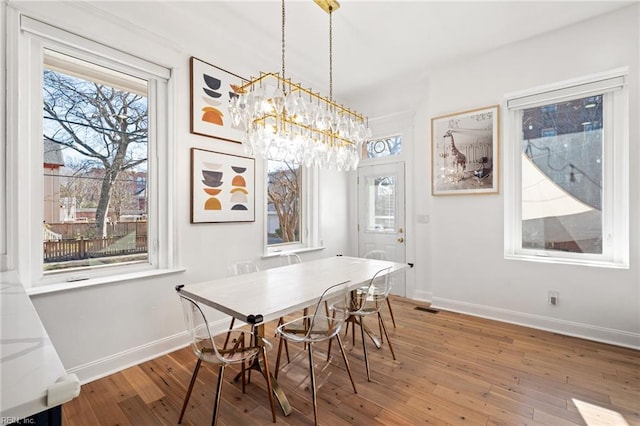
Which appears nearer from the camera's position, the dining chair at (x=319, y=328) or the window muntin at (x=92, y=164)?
the dining chair at (x=319, y=328)

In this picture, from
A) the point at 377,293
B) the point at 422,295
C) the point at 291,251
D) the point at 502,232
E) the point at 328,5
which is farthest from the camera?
the point at 422,295

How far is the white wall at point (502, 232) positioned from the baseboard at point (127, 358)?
120 inches

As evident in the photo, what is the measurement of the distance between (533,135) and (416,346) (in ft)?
8.72

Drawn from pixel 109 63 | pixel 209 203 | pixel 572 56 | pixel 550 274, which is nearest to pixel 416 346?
pixel 550 274

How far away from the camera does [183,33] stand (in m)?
2.88

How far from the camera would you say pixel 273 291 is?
6.79 ft

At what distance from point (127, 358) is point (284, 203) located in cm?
244

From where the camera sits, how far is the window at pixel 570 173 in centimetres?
292

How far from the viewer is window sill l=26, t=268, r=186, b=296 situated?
6.93ft

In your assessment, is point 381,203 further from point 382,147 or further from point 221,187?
point 221,187

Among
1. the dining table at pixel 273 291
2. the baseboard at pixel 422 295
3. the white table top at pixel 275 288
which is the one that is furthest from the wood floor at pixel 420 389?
the baseboard at pixel 422 295

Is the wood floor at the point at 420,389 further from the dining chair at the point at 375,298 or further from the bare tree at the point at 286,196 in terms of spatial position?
the bare tree at the point at 286,196

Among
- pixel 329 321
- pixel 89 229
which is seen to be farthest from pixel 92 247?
pixel 329 321

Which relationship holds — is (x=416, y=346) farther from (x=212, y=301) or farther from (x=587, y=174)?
(x=587, y=174)
